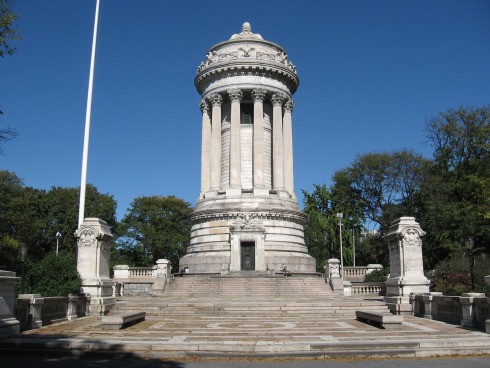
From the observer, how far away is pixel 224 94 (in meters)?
50.0

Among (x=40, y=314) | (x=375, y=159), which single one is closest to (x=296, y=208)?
A: (x=375, y=159)

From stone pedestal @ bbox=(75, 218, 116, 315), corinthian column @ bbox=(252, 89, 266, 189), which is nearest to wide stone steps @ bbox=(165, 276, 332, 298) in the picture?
stone pedestal @ bbox=(75, 218, 116, 315)

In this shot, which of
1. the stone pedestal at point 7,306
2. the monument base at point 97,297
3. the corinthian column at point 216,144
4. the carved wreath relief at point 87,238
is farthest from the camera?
the corinthian column at point 216,144

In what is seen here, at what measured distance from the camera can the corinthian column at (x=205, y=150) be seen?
164ft

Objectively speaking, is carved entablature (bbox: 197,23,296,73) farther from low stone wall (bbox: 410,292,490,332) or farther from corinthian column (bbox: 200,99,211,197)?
low stone wall (bbox: 410,292,490,332)

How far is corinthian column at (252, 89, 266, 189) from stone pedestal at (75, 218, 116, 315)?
897 inches

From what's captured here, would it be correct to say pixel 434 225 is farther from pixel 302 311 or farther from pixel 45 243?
pixel 45 243

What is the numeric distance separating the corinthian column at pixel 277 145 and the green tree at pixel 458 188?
1475 cm

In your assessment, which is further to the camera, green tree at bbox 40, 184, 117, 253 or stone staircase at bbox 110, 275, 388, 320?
green tree at bbox 40, 184, 117, 253

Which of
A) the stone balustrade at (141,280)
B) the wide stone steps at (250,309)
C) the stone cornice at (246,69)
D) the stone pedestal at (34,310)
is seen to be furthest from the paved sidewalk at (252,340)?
the stone cornice at (246,69)

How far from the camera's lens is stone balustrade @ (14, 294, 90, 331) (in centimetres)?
1851

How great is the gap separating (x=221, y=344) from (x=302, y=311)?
11.5m

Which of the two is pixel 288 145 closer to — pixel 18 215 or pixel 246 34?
pixel 246 34

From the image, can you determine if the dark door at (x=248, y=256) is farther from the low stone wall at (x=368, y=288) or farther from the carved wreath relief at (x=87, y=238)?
the carved wreath relief at (x=87, y=238)
